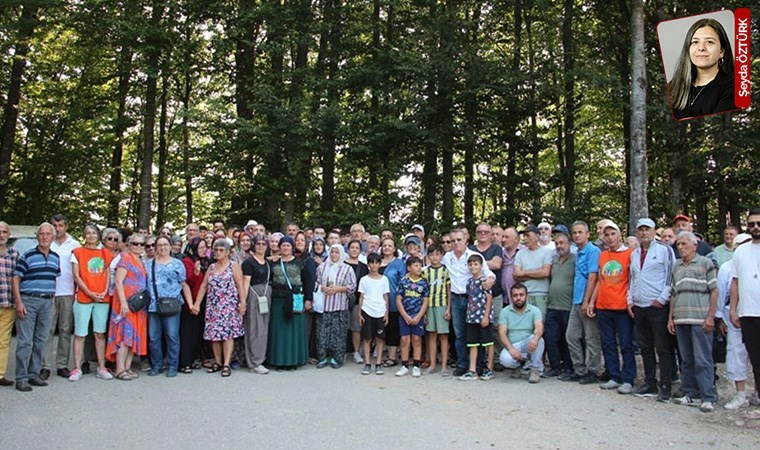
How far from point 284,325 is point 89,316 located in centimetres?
252

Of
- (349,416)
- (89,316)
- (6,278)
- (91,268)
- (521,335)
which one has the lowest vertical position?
(349,416)

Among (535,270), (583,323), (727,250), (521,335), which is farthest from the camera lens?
(727,250)

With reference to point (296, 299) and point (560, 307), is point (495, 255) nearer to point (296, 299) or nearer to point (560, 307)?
point (560, 307)

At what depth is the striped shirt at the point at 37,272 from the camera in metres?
6.89

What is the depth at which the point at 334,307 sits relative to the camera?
852 centimetres

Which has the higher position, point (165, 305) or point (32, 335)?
point (165, 305)

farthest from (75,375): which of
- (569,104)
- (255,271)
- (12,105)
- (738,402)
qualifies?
(569,104)

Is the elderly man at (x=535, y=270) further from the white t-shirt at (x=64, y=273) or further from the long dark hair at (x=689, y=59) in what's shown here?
the white t-shirt at (x=64, y=273)

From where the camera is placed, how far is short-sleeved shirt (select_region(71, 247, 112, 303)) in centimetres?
748

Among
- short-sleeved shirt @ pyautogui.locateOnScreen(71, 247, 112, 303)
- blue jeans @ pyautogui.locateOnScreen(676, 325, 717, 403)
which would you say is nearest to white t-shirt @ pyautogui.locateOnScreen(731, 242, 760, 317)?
blue jeans @ pyautogui.locateOnScreen(676, 325, 717, 403)

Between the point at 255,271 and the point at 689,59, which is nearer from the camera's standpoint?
the point at 255,271

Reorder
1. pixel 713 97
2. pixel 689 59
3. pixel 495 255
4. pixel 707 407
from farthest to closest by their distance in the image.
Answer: pixel 713 97 → pixel 689 59 → pixel 495 255 → pixel 707 407

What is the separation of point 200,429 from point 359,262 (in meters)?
4.02

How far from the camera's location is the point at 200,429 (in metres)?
5.31
